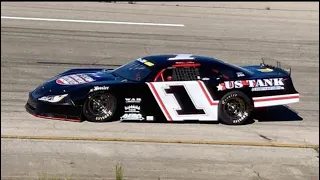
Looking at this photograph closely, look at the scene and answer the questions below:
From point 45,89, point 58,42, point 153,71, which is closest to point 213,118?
point 153,71

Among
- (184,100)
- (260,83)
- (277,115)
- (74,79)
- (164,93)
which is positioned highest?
(74,79)

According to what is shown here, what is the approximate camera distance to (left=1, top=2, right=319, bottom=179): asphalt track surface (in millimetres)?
7801

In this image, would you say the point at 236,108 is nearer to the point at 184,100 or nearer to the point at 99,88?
the point at 184,100

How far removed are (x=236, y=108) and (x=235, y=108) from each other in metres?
0.02

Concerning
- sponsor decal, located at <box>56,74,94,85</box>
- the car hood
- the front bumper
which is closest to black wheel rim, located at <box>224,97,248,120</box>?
the car hood

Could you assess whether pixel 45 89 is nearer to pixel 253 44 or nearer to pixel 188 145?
pixel 188 145

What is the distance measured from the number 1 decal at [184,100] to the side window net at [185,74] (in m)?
0.09

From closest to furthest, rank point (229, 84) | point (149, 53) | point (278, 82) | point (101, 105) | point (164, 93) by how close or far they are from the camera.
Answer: point (101, 105), point (164, 93), point (229, 84), point (278, 82), point (149, 53)

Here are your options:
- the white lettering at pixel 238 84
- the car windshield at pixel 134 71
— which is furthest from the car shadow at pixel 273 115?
the car windshield at pixel 134 71

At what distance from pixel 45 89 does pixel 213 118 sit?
3.11m

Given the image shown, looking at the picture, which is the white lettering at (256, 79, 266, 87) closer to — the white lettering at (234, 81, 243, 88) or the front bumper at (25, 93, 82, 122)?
the white lettering at (234, 81, 243, 88)

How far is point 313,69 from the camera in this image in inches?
648

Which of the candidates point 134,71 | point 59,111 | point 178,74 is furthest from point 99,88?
point 178,74

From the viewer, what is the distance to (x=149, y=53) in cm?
1727
